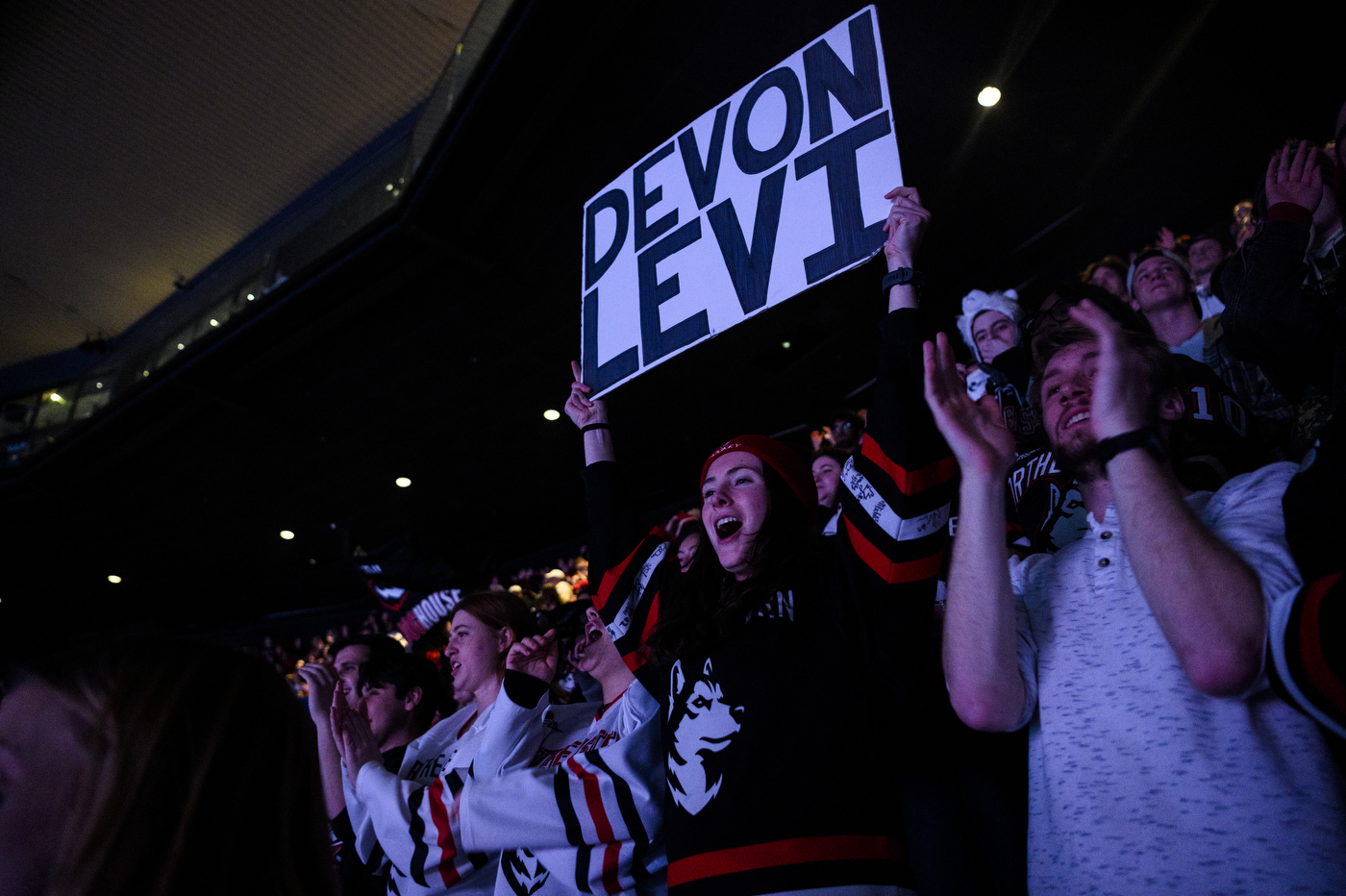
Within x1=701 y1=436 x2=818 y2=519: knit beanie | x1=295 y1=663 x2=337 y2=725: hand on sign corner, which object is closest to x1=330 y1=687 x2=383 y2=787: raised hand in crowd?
x1=295 y1=663 x2=337 y2=725: hand on sign corner

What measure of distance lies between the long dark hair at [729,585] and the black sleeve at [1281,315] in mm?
943

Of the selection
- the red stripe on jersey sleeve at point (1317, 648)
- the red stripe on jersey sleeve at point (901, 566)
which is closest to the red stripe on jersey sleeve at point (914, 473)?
the red stripe on jersey sleeve at point (901, 566)

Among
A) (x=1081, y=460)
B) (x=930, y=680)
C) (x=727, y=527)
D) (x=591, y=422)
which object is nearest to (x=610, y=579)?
(x=727, y=527)

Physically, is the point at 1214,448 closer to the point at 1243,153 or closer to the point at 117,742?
the point at 117,742

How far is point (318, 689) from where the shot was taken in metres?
2.30

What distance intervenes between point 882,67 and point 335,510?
379 inches

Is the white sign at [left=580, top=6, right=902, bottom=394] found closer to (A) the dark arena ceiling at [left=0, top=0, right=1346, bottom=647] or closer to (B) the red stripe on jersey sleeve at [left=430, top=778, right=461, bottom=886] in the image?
(B) the red stripe on jersey sleeve at [left=430, top=778, right=461, bottom=886]

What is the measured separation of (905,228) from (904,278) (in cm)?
14

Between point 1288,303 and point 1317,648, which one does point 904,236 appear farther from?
point 1317,648

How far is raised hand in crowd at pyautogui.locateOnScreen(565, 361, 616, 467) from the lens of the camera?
2.06m

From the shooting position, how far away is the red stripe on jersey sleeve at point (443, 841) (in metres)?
1.72

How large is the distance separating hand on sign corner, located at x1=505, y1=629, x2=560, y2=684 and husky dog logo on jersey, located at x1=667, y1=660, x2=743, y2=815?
69cm

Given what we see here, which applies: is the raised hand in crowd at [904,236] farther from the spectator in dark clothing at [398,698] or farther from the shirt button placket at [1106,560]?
the spectator in dark clothing at [398,698]

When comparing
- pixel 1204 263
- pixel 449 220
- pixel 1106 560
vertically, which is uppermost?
pixel 449 220
